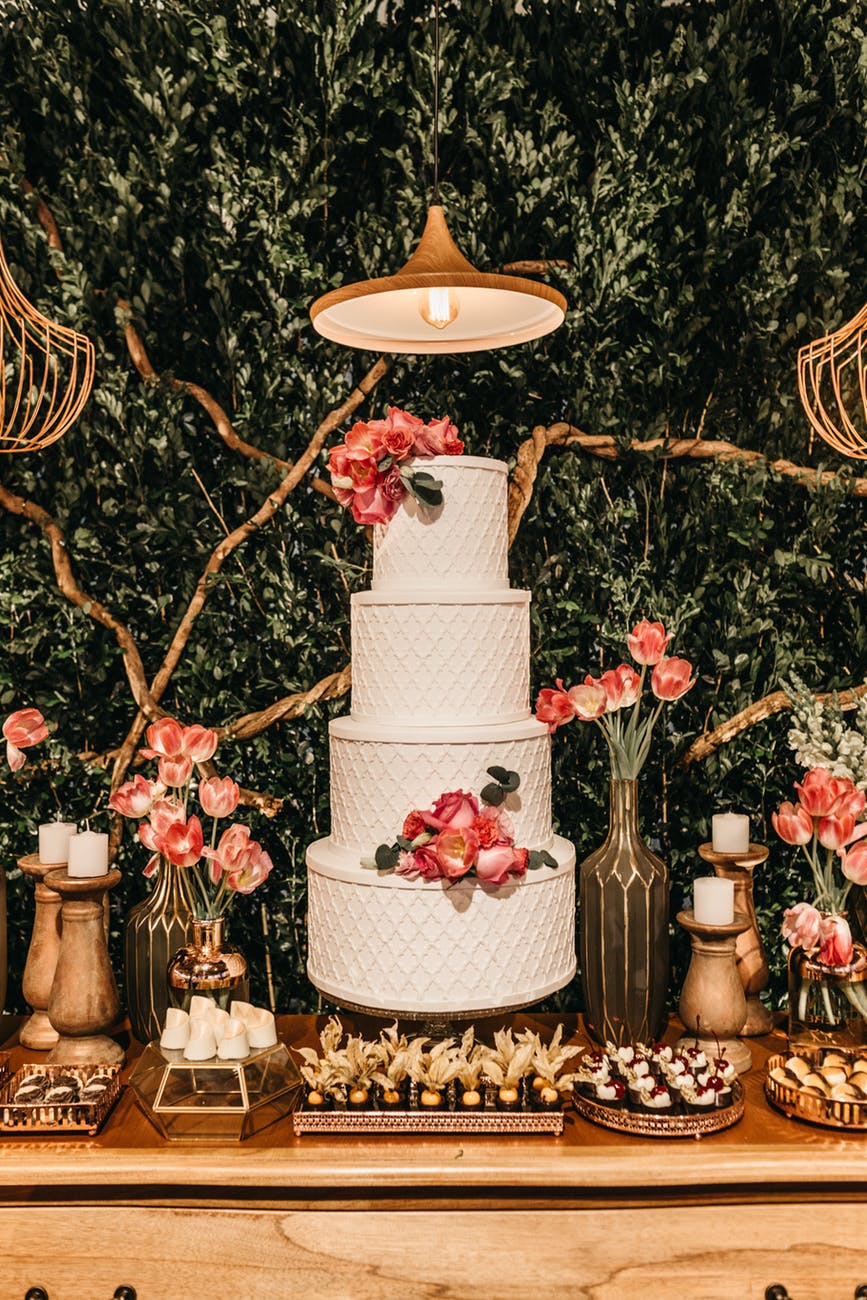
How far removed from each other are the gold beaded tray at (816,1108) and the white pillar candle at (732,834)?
46 centimetres

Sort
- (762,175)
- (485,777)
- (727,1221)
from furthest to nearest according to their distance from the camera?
(762,175) < (485,777) < (727,1221)

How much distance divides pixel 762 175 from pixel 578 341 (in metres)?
0.54

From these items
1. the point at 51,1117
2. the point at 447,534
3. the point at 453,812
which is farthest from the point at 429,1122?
the point at 447,534

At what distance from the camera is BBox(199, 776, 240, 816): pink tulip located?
1.82 metres

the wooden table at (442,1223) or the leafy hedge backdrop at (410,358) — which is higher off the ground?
the leafy hedge backdrop at (410,358)

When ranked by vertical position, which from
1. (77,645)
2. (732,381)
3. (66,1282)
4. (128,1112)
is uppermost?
(732,381)

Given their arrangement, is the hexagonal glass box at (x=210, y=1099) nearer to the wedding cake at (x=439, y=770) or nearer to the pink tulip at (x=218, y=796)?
the wedding cake at (x=439, y=770)

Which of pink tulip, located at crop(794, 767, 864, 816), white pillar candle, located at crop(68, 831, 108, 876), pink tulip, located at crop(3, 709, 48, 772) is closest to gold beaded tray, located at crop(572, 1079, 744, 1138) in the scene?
pink tulip, located at crop(794, 767, 864, 816)

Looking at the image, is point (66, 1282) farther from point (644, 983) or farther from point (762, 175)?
point (762, 175)

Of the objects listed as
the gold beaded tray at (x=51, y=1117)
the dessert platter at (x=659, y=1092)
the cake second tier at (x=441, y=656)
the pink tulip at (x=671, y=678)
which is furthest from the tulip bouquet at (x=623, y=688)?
the gold beaded tray at (x=51, y=1117)

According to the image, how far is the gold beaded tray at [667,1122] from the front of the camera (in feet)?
5.19

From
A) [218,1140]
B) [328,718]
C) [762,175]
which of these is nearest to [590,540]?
[328,718]

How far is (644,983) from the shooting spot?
1.83 metres

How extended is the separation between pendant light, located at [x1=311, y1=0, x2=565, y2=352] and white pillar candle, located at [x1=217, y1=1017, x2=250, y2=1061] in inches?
49.4
